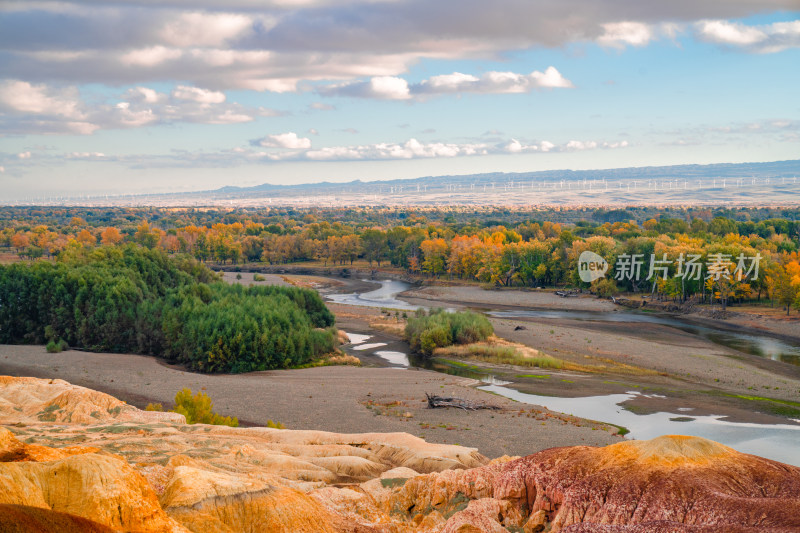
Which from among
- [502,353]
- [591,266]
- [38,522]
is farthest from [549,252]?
[38,522]

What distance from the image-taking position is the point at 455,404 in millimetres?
40094

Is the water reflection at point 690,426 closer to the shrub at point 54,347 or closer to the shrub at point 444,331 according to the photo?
the shrub at point 444,331

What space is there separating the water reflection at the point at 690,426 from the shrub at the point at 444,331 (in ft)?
62.9

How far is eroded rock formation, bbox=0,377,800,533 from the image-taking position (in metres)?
11.7

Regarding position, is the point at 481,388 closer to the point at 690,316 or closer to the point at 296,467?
the point at 296,467

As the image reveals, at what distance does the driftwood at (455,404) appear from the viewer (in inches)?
1576

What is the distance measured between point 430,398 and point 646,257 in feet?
252

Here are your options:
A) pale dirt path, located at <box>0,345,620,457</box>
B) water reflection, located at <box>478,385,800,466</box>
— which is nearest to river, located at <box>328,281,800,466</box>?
water reflection, located at <box>478,385,800,466</box>

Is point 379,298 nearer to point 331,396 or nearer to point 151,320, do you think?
point 151,320

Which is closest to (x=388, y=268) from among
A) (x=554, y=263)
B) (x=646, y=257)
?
(x=554, y=263)

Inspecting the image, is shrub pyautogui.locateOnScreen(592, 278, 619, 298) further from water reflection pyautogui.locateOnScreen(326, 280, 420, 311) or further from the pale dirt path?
the pale dirt path

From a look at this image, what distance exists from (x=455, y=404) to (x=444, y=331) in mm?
25262

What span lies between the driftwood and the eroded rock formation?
1943 cm

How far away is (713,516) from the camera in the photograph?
11.9 meters
